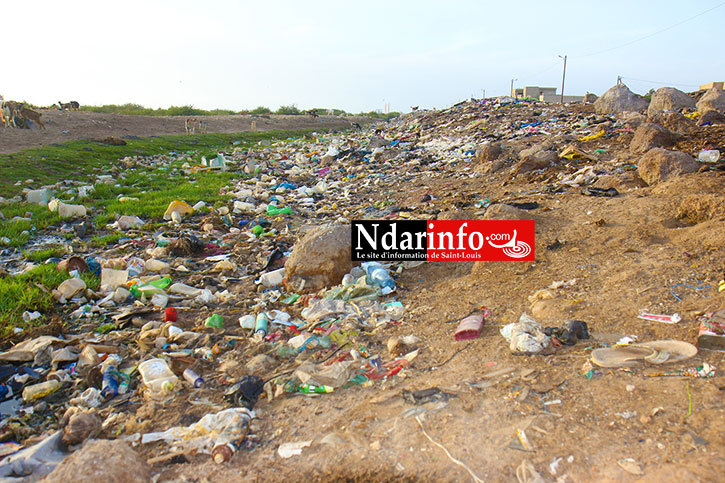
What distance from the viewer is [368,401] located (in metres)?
2.18

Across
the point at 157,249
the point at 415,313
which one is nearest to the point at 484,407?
the point at 415,313

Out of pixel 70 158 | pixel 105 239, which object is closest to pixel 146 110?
pixel 70 158

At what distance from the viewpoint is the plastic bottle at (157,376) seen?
2.48m

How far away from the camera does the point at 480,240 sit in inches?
164

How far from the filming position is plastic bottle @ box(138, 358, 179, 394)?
8.14 feet

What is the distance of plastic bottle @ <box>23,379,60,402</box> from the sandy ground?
10260 mm

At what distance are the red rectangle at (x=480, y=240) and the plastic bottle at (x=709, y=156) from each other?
3063 mm

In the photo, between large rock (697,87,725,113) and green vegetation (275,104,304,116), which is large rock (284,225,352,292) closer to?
large rock (697,87,725,113)

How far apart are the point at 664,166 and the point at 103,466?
18.7 ft

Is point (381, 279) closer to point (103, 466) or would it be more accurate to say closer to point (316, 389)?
point (316, 389)

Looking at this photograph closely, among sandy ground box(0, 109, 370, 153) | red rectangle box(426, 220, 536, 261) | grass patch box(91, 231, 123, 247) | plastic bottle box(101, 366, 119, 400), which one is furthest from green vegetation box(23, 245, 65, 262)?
sandy ground box(0, 109, 370, 153)

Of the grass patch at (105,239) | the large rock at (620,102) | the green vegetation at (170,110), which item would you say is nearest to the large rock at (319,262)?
the grass patch at (105,239)

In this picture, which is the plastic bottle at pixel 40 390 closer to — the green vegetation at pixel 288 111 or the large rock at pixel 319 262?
the large rock at pixel 319 262

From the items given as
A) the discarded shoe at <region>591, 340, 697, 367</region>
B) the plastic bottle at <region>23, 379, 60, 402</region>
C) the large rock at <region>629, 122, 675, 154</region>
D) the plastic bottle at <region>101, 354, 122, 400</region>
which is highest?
the large rock at <region>629, 122, 675, 154</region>
